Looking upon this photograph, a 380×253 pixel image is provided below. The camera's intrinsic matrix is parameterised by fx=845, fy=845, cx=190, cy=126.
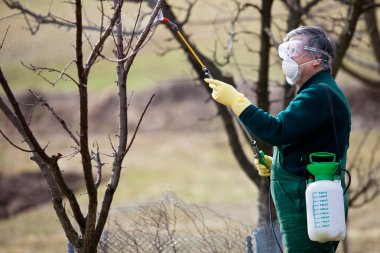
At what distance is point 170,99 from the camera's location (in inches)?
1242

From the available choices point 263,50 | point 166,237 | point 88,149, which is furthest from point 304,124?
point 263,50

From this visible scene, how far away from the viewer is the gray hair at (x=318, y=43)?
412cm

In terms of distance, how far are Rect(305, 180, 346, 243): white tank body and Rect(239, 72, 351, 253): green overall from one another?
5.4 inches

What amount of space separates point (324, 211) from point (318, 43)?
2.69ft

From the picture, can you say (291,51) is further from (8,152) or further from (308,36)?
(8,152)

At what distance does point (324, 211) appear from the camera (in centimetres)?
394

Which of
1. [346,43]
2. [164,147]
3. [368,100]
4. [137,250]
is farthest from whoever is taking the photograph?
[164,147]

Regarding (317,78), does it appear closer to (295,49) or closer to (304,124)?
(295,49)

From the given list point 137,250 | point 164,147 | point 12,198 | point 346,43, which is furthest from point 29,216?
point 137,250

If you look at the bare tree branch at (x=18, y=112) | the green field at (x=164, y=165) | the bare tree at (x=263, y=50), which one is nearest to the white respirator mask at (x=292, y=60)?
the bare tree branch at (x=18, y=112)

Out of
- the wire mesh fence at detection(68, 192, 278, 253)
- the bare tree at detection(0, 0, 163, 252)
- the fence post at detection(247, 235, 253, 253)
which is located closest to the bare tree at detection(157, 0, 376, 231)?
the wire mesh fence at detection(68, 192, 278, 253)

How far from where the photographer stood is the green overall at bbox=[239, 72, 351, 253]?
3922 mm

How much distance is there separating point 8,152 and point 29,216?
260 inches

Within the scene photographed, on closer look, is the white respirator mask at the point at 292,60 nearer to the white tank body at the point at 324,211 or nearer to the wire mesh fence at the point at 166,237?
the white tank body at the point at 324,211
